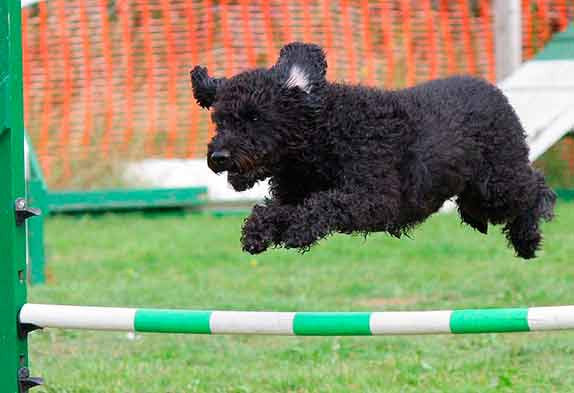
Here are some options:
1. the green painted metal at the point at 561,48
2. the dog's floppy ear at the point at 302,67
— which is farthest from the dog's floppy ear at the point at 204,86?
the green painted metal at the point at 561,48

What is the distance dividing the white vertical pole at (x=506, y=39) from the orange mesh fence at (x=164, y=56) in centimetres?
125

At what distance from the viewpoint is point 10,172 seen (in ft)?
13.5

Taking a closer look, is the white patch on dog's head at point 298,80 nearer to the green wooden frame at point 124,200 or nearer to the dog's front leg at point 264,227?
the dog's front leg at point 264,227

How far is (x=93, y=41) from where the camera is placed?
12422mm

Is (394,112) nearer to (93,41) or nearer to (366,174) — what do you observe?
(366,174)

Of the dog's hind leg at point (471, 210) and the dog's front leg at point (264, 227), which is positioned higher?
the dog's front leg at point (264, 227)

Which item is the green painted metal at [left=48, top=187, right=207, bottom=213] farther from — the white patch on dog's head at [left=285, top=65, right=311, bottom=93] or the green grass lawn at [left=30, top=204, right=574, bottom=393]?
the white patch on dog's head at [left=285, top=65, right=311, bottom=93]

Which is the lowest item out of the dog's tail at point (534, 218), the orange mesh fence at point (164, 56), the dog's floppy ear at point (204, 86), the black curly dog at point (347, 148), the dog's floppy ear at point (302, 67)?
the orange mesh fence at point (164, 56)

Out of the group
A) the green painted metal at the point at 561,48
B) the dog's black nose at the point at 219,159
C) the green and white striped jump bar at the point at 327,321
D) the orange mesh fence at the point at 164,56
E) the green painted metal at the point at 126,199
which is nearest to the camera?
the dog's black nose at the point at 219,159

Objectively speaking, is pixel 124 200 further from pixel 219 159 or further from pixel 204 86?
pixel 219 159

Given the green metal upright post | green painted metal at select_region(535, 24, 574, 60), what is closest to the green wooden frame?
green painted metal at select_region(535, 24, 574, 60)

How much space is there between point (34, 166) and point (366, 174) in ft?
15.6

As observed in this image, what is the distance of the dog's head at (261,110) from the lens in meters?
3.51

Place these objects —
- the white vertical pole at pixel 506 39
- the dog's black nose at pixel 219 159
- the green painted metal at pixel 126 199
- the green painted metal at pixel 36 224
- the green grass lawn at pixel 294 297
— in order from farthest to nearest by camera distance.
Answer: the green painted metal at pixel 126 199 → the white vertical pole at pixel 506 39 → the green painted metal at pixel 36 224 → the green grass lawn at pixel 294 297 → the dog's black nose at pixel 219 159
